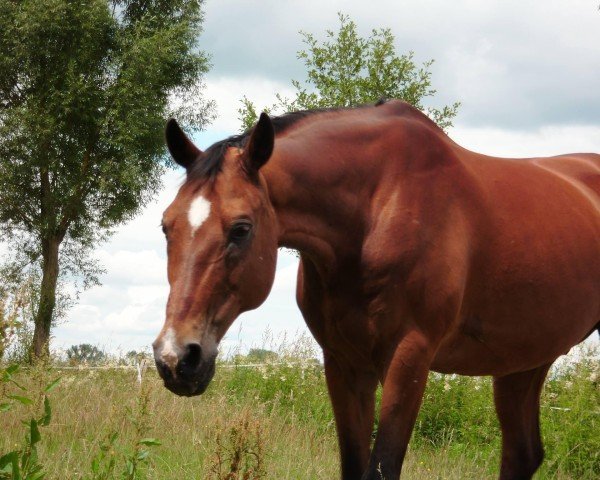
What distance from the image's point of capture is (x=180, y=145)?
3.89 metres

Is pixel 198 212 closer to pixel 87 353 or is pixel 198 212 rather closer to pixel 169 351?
pixel 169 351

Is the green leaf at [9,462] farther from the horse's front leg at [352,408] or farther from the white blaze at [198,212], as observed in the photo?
the horse's front leg at [352,408]

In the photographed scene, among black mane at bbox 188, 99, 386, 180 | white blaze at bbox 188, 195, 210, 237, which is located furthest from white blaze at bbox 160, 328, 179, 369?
black mane at bbox 188, 99, 386, 180

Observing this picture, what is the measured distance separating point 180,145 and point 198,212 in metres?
0.53

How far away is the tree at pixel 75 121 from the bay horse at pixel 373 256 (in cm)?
2020

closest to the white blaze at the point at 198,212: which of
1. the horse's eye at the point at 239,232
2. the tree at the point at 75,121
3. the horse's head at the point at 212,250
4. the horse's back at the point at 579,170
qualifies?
the horse's head at the point at 212,250

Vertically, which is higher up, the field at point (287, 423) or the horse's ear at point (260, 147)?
the horse's ear at point (260, 147)

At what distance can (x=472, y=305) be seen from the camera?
14.8ft

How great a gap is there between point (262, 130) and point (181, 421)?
12.7 feet

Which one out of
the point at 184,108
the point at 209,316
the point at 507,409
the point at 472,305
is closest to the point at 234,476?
the point at 209,316

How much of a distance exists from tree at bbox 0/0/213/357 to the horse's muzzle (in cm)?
2129

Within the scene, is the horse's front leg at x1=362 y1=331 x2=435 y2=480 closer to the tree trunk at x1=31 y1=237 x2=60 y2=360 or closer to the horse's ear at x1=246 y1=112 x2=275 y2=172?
the horse's ear at x1=246 y1=112 x2=275 y2=172

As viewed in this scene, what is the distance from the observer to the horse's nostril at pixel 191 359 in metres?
3.18

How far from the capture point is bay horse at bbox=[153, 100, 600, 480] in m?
3.50
